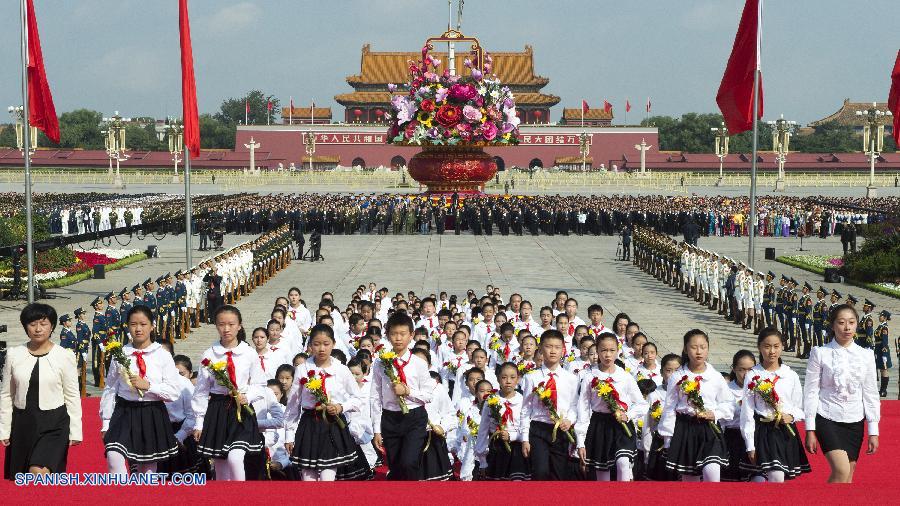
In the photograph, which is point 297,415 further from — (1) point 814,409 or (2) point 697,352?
(1) point 814,409

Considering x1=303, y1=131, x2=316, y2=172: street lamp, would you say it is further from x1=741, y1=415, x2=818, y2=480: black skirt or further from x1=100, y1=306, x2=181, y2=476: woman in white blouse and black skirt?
x1=741, y1=415, x2=818, y2=480: black skirt

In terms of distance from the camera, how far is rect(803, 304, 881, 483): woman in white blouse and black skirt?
22.5 ft

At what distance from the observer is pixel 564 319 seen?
1211 centimetres

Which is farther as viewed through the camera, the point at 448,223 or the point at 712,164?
the point at 712,164

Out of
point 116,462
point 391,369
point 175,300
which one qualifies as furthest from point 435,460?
point 175,300

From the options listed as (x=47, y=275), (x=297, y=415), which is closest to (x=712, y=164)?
(x=47, y=275)

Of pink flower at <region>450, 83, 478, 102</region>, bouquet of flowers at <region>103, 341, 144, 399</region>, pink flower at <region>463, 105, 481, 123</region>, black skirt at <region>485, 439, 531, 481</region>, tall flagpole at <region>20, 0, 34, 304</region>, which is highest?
pink flower at <region>450, 83, 478, 102</region>

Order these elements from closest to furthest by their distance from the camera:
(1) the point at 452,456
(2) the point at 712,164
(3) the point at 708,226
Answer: (1) the point at 452,456, (3) the point at 708,226, (2) the point at 712,164

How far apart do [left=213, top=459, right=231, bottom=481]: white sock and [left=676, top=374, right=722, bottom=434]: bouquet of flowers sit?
2.93m

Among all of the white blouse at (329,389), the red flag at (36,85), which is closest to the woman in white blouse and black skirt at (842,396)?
the white blouse at (329,389)

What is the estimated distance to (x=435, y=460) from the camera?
296 inches

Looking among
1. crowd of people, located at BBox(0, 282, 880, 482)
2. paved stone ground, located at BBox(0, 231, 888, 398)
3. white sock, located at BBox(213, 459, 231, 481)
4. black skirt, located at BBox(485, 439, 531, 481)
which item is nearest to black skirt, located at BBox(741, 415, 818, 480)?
crowd of people, located at BBox(0, 282, 880, 482)

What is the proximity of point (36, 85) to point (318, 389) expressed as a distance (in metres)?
10.1

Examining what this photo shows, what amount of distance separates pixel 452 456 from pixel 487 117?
35.2m
